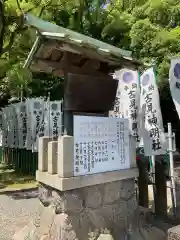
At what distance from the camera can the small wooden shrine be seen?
4.03 metres

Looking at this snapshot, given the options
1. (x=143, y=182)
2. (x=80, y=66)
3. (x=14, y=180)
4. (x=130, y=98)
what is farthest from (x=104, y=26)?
(x=143, y=182)

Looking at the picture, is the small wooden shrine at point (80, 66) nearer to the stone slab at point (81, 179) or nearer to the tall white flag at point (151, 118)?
the stone slab at point (81, 179)

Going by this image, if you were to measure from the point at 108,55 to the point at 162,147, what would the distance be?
2.39 metres

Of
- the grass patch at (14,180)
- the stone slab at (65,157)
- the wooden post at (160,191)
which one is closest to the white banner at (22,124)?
the grass patch at (14,180)

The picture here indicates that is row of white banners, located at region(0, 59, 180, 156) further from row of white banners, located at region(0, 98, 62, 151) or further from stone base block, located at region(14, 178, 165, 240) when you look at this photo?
row of white banners, located at region(0, 98, 62, 151)

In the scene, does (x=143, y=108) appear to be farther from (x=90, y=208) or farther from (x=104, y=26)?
(x=104, y=26)

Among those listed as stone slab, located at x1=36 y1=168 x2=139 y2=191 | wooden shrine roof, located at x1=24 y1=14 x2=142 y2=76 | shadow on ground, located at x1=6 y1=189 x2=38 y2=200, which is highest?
wooden shrine roof, located at x1=24 y1=14 x2=142 y2=76

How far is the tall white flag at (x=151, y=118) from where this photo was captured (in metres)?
5.51

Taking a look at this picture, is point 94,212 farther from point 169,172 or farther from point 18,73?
point 18,73

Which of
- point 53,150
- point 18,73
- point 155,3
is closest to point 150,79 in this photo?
point 53,150

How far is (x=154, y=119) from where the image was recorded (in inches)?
221

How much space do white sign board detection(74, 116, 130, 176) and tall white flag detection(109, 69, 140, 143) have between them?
68.0 inches

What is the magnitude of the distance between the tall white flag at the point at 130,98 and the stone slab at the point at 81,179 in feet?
6.26

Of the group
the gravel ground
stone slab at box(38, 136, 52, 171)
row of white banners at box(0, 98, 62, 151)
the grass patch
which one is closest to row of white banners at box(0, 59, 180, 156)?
stone slab at box(38, 136, 52, 171)
